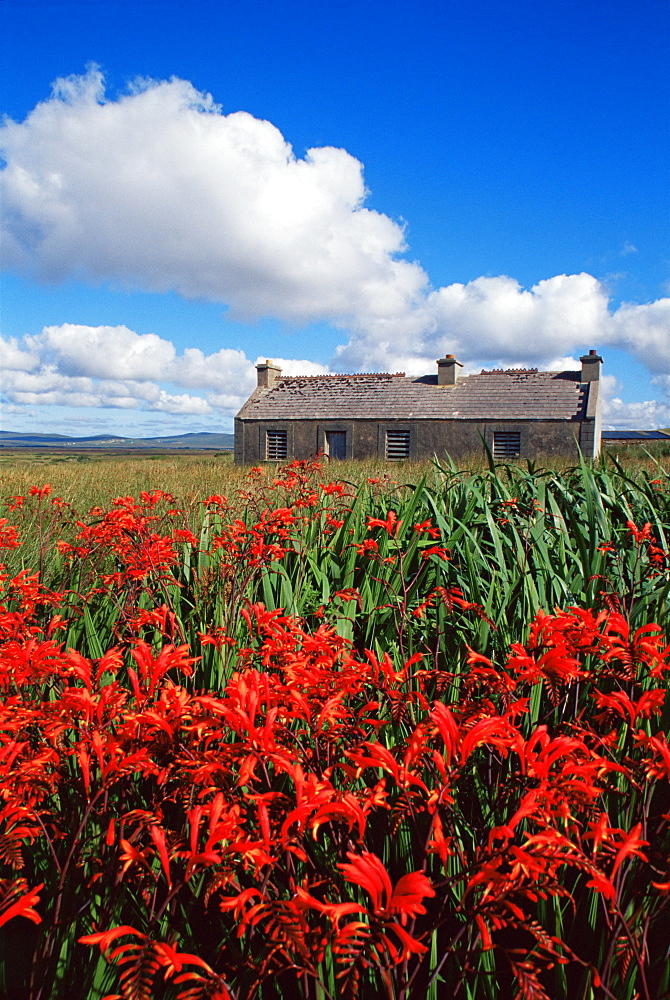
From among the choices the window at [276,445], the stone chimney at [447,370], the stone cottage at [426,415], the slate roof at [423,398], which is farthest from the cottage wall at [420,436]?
the stone chimney at [447,370]

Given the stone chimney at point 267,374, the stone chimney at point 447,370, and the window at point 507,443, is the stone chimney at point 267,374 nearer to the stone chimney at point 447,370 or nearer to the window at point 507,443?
the stone chimney at point 447,370

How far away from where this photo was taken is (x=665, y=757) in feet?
4.68

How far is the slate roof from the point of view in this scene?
91.2ft

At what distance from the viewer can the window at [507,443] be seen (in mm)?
27642

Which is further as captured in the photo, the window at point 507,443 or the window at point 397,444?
the window at point 397,444

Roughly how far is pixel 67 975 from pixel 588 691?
80.2 inches

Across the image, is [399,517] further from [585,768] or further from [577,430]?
[577,430]

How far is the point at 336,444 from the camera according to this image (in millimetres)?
29984

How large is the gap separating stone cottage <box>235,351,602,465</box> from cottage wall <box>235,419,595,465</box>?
43mm

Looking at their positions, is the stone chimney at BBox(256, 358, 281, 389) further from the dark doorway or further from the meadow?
the meadow

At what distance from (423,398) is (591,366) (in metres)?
7.31

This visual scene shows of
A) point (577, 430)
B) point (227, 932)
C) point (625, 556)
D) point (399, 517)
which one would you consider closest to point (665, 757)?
point (227, 932)

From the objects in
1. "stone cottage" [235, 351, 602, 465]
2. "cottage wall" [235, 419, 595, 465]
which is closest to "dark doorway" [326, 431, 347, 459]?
"stone cottage" [235, 351, 602, 465]

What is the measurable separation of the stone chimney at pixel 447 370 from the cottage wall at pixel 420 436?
109 inches
